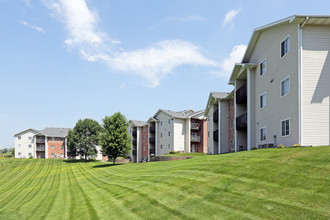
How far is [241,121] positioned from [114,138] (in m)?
23.5

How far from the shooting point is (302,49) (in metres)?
16.7

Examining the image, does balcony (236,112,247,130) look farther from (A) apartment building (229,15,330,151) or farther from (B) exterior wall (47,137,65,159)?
(B) exterior wall (47,137,65,159)

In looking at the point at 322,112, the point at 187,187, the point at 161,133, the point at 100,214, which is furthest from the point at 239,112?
the point at 161,133

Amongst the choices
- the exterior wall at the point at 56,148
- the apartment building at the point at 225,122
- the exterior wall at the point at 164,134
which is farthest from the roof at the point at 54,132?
the apartment building at the point at 225,122

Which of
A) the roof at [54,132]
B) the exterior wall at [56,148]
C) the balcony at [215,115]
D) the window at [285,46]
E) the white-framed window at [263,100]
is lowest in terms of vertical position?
the exterior wall at [56,148]

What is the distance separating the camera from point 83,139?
6488 centimetres

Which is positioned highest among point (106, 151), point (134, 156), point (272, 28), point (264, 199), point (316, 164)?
point (272, 28)

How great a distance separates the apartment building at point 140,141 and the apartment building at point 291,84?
135 feet

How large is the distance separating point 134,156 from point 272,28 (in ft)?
174

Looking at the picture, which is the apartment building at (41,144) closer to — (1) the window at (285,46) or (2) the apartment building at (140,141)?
(2) the apartment building at (140,141)

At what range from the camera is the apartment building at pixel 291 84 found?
1617 cm

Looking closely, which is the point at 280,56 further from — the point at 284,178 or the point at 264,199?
the point at 264,199

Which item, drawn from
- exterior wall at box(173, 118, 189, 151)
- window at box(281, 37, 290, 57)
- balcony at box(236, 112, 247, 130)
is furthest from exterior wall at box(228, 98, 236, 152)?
exterior wall at box(173, 118, 189, 151)

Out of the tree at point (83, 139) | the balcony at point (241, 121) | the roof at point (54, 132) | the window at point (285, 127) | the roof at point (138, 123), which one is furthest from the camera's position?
the roof at point (54, 132)
